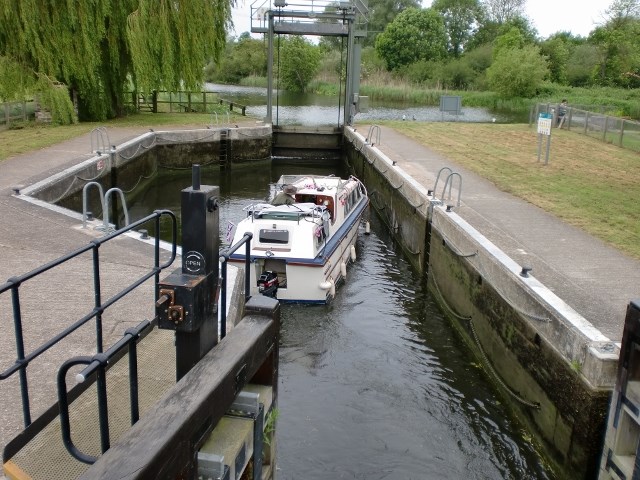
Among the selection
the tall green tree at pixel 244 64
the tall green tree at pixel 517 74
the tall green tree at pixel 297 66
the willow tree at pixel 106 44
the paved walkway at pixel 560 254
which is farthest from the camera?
the tall green tree at pixel 244 64

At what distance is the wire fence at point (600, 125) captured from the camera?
25.0 meters

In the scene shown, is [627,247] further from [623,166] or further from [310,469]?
[623,166]

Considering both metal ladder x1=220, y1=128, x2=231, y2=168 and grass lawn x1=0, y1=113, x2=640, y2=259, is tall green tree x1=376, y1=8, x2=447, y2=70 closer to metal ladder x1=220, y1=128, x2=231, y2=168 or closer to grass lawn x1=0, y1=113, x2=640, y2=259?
grass lawn x1=0, y1=113, x2=640, y2=259

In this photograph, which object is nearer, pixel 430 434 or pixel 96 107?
pixel 430 434

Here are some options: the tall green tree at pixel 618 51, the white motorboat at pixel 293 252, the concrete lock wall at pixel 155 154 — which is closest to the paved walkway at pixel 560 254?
the white motorboat at pixel 293 252

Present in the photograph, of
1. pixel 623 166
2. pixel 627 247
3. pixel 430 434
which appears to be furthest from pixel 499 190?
pixel 430 434

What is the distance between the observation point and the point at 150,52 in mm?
24484

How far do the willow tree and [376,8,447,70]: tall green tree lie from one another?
5697cm

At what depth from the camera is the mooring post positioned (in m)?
4.54

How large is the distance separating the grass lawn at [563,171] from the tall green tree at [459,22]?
69.5 metres

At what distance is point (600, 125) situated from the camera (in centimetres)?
2764

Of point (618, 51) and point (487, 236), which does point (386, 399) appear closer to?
point (487, 236)

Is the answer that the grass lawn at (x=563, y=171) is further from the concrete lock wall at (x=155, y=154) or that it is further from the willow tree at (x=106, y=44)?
the willow tree at (x=106, y=44)

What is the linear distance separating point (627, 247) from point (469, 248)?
2.76 m
